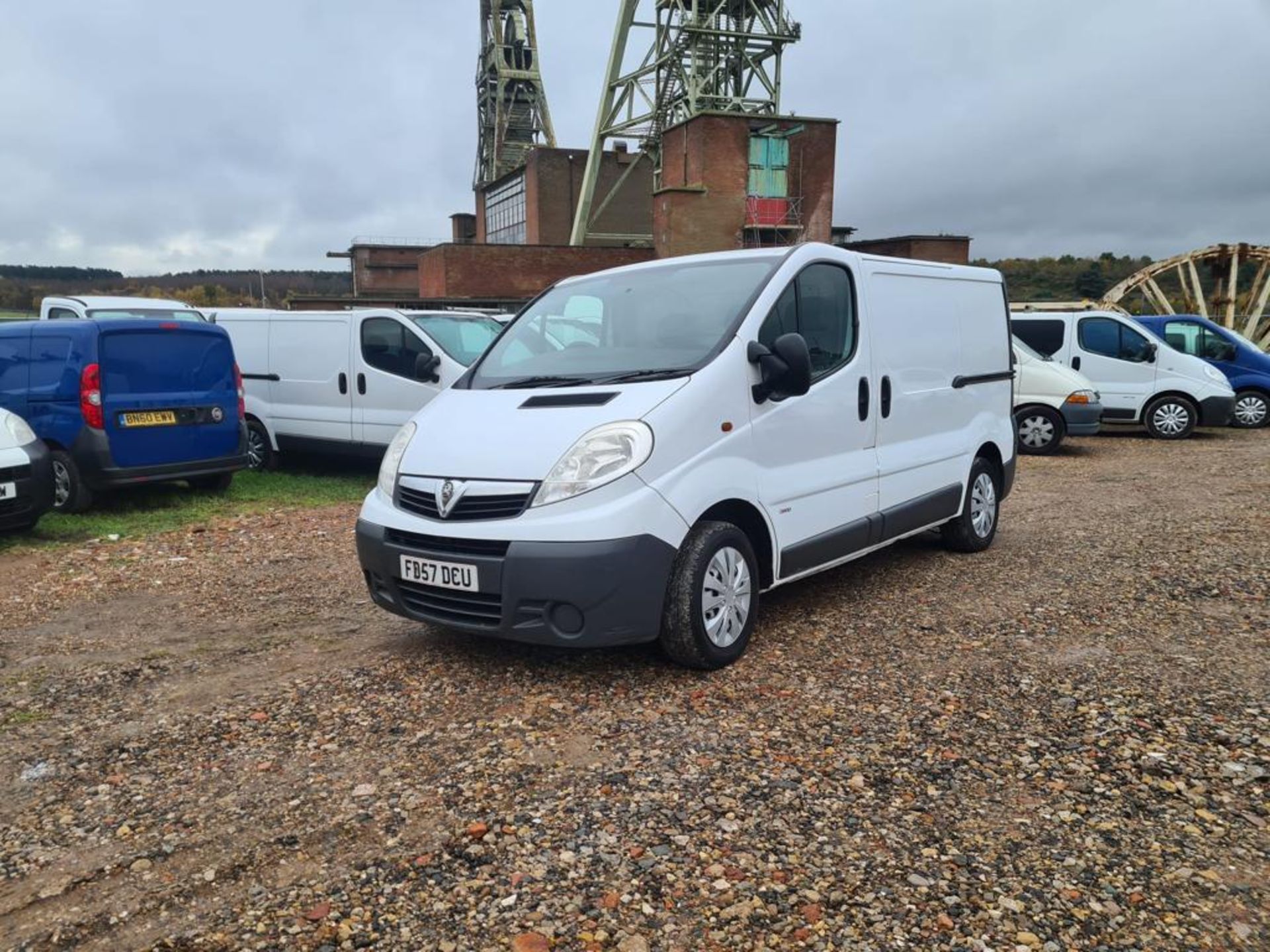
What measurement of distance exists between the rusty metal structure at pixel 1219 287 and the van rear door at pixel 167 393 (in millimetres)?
18844

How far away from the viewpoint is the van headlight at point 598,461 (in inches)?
158

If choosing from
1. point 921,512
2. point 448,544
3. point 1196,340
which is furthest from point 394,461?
point 1196,340

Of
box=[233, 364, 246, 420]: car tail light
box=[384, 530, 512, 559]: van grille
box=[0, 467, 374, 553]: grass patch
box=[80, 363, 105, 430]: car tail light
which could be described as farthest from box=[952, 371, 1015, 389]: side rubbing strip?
box=[80, 363, 105, 430]: car tail light

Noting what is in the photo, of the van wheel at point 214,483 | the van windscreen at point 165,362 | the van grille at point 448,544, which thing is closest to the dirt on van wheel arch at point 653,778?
the van grille at point 448,544

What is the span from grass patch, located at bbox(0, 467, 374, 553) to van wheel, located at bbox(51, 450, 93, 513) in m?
0.09

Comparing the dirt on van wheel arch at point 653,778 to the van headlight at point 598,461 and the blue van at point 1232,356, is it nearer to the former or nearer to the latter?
the van headlight at point 598,461

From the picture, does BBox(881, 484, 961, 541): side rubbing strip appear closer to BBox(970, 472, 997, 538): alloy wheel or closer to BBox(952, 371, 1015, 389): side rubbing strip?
BBox(970, 472, 997, 538): alloy wheel

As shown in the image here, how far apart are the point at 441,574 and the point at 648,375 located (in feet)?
4.33

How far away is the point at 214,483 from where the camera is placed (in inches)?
381

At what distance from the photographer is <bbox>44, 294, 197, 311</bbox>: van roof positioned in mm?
13742

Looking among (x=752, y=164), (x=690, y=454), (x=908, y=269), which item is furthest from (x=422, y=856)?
(x=752, y=164)

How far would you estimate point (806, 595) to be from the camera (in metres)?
→ 5.79

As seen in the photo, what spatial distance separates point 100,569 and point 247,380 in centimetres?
462

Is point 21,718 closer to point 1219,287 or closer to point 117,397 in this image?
point 117,397
